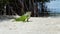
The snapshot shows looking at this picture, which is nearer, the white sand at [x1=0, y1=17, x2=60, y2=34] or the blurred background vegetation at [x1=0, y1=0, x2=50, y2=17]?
the white sand at [x1=0, y1=17, x2=60, y2=34]

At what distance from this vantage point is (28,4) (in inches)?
554

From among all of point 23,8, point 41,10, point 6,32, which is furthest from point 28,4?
point 6,32

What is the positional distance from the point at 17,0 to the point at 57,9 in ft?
22.1

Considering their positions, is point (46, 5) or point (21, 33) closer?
point (21, 33)

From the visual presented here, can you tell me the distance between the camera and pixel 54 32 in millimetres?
4367

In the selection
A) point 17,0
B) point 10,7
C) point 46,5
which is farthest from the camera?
point 46,5

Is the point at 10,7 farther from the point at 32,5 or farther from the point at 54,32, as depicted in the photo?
the point at 54,32

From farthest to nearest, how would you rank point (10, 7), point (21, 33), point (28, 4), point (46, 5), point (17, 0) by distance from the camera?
1. point (46, 5)
2. point (28, 4)
3. point (10, 7)
4. point (17, 0)
5. point (21, 33)

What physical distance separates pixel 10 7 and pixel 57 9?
251 inches

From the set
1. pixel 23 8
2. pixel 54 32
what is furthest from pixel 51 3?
pixel 54 32

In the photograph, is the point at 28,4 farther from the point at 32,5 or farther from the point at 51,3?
the point at 51,3

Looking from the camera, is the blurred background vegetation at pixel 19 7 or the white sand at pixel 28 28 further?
the blurred background vegetation at pixel 19 7

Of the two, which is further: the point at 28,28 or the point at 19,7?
the point at 19,7

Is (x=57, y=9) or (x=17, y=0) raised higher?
(x=17, y=0)
